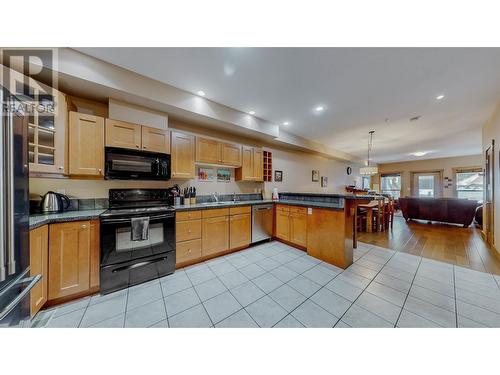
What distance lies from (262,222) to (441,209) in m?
5.76

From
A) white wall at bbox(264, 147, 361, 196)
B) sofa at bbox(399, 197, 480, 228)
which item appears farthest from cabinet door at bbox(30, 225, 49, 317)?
sofa at bbox(399, 197, 480, 228)

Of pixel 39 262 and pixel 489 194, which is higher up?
pixel 489 194

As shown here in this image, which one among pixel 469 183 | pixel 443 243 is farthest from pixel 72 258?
pixel 469 183

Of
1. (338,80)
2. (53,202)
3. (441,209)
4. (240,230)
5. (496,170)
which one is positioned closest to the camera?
(53,202)

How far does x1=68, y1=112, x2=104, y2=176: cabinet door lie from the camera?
1965 millimetres

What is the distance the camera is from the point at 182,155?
2723 mm

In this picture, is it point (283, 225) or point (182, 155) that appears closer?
point (182, 155)

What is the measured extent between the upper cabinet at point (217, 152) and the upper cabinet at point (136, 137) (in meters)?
0.52

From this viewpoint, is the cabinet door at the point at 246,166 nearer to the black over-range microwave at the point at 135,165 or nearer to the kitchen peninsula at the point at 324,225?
the kitchen peninsula at the point at 324,225

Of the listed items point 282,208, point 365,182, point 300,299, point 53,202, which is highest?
point 365,182

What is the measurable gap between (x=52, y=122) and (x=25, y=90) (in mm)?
310

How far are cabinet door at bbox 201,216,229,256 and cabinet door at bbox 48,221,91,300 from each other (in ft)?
4.37

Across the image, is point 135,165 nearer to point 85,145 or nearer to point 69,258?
point 85,145

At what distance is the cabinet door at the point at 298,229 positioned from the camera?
308 centimetres
